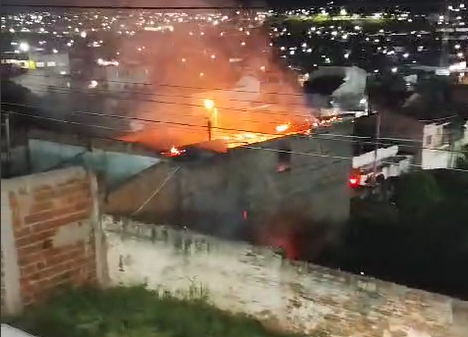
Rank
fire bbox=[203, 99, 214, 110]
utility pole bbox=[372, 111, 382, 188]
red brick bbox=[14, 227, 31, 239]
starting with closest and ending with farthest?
red brick bbox=[14, 227, 31, 239]
utility pole bbox=[372, 111, 382, 188]
fire bbox=[203, 99, 214, 110]

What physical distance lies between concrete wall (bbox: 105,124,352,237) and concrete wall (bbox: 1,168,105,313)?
14 centimetres

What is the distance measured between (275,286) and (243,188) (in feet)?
2.48

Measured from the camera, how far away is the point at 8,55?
1.57 m

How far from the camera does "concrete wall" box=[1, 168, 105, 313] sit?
1957 mm

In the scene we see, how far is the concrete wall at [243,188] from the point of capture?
8.62ft

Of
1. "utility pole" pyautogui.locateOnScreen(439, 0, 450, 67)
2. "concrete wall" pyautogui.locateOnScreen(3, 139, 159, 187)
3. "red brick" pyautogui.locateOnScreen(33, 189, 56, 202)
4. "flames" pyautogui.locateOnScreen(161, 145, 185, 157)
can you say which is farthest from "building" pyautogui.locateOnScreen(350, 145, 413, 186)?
"red brick" pyautogui.locateOnScreen(33, 189, 56, 202)

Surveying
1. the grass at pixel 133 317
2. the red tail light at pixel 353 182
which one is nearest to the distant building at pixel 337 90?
the red tail light at pixel 353 182

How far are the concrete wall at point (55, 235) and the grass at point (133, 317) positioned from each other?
0.07m

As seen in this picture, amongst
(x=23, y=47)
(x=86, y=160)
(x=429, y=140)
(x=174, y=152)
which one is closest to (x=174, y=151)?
(x=174, y=152)

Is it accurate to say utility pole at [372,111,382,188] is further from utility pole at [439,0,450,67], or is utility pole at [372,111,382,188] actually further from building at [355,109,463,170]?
utility pole at [439,0,450,67]

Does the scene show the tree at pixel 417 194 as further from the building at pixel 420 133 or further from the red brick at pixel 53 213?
the red brick at pixel 53 213

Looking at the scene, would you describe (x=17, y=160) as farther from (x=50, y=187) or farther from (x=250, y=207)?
(x=250, y=207)

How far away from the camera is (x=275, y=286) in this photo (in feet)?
7.41

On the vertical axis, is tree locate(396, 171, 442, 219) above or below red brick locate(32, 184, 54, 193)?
below
